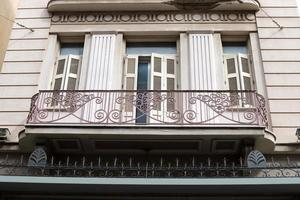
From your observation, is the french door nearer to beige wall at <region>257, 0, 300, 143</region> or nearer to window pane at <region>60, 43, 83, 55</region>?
window pane at <region>60, 43, 83, 55</region>

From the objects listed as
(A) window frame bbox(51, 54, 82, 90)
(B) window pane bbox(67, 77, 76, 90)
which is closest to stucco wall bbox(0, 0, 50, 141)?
(A) window frame bbox(51, 54, 82, 90)

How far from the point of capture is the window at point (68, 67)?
11766 mm

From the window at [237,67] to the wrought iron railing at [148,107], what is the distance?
725 millimetres

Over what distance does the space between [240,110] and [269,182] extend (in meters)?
2.32

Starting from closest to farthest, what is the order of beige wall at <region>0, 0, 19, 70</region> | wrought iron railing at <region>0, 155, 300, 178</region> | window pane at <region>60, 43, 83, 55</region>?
wrought iron railing at <region>0, 155, 300, 178</region> < window pane at <region>60, 43, 83, 55</region> < beige wall at <region>0, 0, 19, 70</region>

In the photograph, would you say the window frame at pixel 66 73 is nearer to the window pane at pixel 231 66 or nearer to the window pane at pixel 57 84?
the window pane at pixel 57 84

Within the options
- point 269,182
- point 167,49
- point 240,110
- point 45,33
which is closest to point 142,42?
point 167,49

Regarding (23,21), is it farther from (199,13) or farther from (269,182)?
(269,182)

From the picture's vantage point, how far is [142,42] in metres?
12.6

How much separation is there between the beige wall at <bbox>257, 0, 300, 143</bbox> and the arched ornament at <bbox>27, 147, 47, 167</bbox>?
17.2 feet

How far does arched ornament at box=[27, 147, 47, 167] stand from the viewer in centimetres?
980

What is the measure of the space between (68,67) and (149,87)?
2208 millimetres

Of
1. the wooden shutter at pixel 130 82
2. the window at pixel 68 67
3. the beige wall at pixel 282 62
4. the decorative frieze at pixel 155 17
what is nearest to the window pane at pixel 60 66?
the window at pixel 68 67

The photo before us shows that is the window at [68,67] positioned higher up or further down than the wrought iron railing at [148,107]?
higher up
